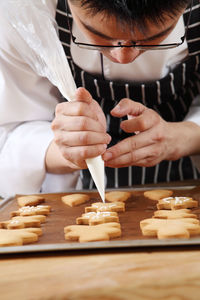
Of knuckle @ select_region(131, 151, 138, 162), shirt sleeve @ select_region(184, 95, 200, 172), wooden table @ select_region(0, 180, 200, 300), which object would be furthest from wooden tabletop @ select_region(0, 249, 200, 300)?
shirt sleeve @ select_region(184, 95, 200, 172)

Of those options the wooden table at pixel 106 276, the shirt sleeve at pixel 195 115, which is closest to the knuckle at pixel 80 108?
the wooden table at pixel 106 276

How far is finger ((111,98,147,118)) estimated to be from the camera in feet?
4.20

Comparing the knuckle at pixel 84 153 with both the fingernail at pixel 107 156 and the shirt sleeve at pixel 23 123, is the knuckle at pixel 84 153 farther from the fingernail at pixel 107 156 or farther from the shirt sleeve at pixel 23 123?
the shirt sleeve at pixel 23 123

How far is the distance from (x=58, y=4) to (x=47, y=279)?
2.85ft

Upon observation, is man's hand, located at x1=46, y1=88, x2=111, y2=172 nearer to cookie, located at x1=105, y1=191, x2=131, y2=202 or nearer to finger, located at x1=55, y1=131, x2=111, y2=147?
finger, located at x1=55, y1=131, x2=111, y2=147

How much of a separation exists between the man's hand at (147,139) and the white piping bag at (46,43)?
0.11 meters

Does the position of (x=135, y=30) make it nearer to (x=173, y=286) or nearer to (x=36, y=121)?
(x=173, y=286)

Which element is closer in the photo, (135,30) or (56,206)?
(135,30)

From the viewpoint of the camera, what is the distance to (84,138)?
1146 mm

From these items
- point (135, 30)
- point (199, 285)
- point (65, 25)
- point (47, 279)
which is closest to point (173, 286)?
point (199, 285)

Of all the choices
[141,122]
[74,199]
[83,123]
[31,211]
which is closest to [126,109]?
[141,122]

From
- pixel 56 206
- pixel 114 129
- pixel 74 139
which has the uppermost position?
pixel 114 129

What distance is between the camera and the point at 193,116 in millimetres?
1616

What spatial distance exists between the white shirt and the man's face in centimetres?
36
